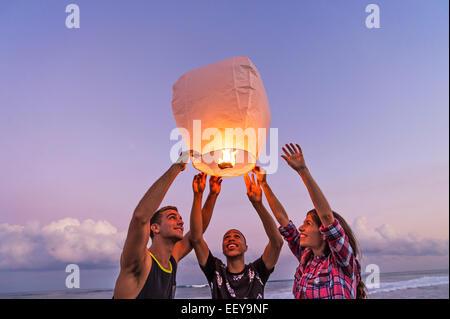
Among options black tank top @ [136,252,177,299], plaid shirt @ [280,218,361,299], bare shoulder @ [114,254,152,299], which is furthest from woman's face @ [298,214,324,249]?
bare shoulder @ [114,254,152,299]

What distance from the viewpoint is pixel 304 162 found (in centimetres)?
296

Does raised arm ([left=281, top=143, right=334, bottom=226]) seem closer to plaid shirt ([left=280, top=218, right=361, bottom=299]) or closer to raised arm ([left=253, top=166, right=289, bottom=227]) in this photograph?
plaid shirt ([left=280, top=218, right=361, bottom=299])

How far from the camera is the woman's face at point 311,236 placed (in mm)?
3055

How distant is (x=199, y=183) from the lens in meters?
3.63

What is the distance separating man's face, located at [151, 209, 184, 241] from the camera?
3344 mm

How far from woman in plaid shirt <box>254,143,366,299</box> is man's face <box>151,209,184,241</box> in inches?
43.4

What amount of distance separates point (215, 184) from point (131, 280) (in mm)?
1370

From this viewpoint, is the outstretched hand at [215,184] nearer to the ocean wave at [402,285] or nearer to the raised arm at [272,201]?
the raised arm at [272,201]

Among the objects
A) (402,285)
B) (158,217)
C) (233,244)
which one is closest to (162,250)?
(158,217)

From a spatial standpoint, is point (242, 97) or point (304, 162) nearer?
point (242, 97)

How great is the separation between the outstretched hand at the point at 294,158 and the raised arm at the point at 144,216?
0.85 m
